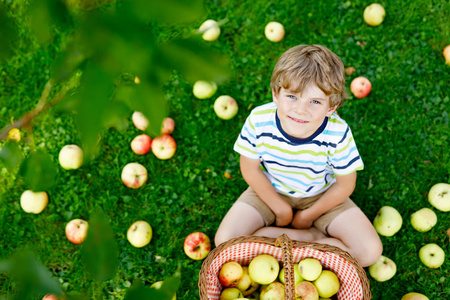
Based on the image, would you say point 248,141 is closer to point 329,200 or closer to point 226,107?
point 329,200

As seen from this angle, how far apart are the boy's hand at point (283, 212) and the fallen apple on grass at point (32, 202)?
1.68 m

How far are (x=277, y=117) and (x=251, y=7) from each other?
175cm

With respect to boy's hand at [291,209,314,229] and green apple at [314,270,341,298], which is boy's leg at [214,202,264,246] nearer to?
boy's hand at [291,209,314,229]

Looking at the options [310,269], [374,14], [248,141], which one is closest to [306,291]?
[310,269]

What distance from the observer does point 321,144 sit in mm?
1786

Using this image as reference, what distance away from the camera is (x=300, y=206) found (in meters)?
2.26

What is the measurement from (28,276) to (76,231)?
6.70 feet

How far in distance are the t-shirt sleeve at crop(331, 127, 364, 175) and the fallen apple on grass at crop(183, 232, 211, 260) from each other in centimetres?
101

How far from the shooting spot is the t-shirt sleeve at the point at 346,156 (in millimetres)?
1775

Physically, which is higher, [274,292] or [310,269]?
[310,269]

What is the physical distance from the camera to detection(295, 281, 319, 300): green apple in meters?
1.88

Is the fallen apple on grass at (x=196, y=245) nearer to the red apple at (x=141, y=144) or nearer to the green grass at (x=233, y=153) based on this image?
the green grass at (x=233, y=153)

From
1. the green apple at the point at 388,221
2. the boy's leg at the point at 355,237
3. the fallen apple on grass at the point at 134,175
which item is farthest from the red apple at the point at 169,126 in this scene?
the green apple at the point at 388,221

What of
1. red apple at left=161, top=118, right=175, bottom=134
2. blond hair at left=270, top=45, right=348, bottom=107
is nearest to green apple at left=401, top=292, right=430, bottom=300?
blond hair at left=270, top=45, right=348, bottom=107
